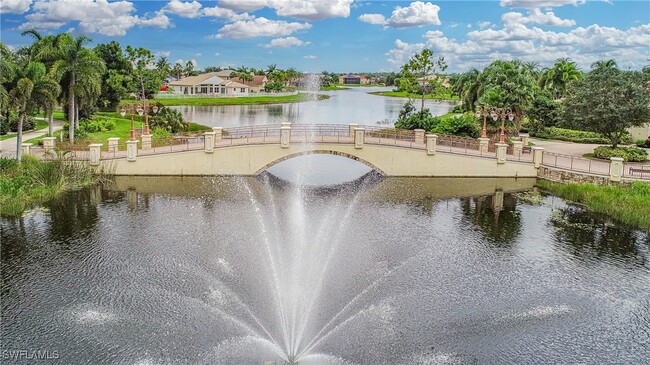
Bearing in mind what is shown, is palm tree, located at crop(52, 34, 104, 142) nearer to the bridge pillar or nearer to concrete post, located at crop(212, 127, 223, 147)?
concrete post, located at crop(212, 127, 223, 147)

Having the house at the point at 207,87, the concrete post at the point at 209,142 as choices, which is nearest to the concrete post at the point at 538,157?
the concrete post at the point at 209,142

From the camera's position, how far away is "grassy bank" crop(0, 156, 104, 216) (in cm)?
2688

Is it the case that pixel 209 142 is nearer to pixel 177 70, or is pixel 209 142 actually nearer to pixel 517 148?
pixel 517 148

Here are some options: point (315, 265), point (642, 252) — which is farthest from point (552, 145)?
point (315, 265)

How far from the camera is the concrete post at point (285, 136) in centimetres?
3634

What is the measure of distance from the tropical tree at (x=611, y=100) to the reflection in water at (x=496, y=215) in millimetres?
12000

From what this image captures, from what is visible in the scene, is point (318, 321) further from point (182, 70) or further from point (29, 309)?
point (182, 70)

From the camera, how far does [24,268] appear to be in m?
19.2

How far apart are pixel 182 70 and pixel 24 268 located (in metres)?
154

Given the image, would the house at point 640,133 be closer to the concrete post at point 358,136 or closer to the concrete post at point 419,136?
the concrete post at point 419,136

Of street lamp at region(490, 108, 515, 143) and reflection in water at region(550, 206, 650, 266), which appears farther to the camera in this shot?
street lamp at region(490, 108, 515, 143)

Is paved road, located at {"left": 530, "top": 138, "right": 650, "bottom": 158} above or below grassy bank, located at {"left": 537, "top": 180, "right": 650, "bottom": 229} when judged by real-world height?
above

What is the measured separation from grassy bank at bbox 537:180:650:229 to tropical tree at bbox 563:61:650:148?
8.99m

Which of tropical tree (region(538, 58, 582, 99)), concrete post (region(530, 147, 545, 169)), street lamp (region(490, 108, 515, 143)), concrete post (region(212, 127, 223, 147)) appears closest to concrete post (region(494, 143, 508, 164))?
street lamp (region(490, 108, 515, 143))
